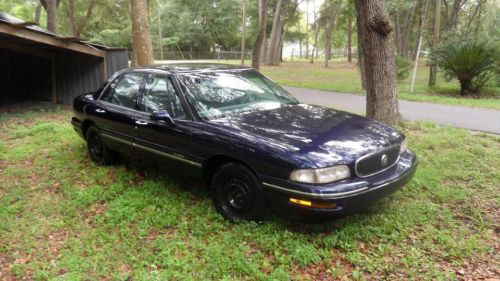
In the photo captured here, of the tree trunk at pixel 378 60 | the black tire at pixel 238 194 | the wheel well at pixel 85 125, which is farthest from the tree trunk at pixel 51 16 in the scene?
the black tire at pixel 238 194

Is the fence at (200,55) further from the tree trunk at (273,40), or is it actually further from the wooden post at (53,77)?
the wooden post at (53,77)

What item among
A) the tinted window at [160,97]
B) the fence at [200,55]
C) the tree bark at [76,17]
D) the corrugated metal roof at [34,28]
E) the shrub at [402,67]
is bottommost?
the tinted window at [160,97]

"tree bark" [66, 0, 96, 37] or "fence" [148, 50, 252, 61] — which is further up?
"tree bark" [66, 0, 96, 37]

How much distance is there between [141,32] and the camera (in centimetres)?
1017

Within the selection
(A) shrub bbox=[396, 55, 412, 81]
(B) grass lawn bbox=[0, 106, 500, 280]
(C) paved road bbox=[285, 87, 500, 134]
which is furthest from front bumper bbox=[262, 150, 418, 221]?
(A) shrub bbox=[396, 55, 412, 81]

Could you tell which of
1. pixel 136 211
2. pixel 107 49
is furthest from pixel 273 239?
pixel 107 49

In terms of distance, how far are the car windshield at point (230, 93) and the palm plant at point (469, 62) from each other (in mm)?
10071

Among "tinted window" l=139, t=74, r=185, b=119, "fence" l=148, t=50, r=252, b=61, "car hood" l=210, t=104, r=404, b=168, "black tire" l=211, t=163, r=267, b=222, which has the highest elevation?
"fence" l=148, t=50, r=252, b=61

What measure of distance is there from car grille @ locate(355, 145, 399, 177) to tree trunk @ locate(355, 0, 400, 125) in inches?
108

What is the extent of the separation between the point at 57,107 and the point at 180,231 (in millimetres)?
9081

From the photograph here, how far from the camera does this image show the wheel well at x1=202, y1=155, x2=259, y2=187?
372 centimetres

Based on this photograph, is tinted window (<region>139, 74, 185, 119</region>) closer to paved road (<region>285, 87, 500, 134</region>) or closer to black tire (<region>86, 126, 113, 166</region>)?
black tire (<region>86, 126, 113, 166</region>)

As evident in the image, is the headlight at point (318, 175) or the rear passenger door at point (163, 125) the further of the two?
the rear passenger door at point (163, 125)

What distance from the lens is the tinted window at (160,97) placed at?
14.0 feet
